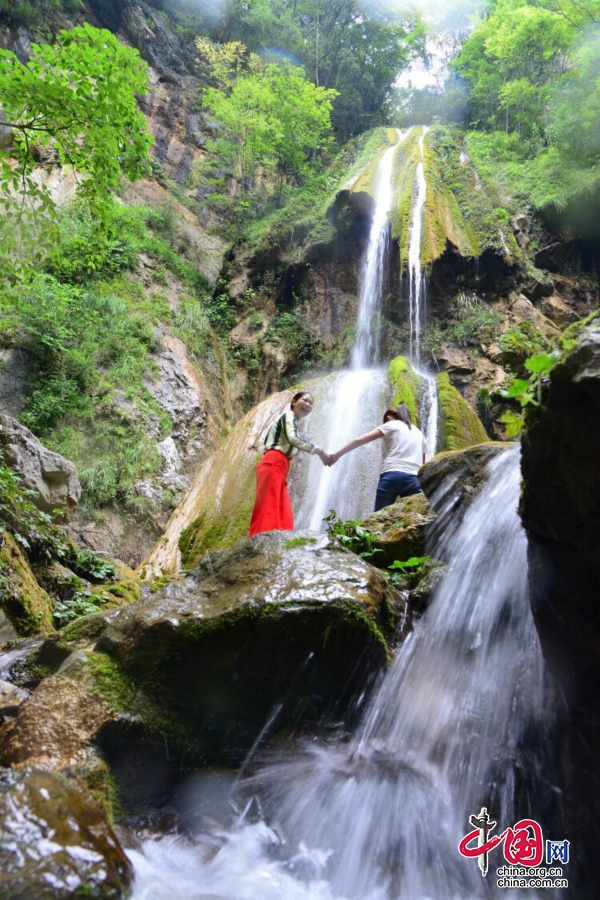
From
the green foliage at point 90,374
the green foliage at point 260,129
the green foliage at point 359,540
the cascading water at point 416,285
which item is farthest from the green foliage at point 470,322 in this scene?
the green foliage at point 260,129

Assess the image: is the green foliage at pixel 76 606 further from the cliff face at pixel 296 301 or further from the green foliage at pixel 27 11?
the green foliage at pixel 27 11

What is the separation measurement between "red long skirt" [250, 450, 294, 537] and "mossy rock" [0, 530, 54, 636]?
6.83 ft

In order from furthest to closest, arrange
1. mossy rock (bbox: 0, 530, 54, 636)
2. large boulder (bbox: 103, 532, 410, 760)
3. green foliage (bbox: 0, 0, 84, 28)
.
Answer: green foliage (bbox: 0, 0, 84, 28)
mossy rock (bbox: 0, 530, 54, 636)
large boulder (bbox: 103, 532, 410, 760)

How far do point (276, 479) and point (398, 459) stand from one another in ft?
4.46

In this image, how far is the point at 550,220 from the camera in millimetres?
14438

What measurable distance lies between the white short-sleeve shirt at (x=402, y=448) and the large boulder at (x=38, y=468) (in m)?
4.16

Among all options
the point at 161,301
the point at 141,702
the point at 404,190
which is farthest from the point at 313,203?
the point at 141,702

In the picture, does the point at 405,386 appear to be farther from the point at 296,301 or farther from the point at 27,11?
the point at 27,11

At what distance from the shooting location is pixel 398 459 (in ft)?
17.6

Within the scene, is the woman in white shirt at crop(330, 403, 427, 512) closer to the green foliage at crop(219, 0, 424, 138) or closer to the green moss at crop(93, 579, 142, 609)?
the green moss at crop(93, 579, 142, 609)

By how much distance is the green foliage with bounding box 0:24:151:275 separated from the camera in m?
4.57

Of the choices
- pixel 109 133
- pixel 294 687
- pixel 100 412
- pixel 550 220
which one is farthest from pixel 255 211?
pixel 294 687

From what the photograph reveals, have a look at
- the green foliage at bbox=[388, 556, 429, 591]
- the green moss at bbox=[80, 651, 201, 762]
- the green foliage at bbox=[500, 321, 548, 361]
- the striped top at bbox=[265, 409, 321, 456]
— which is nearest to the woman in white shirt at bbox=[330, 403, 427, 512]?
the striped top at bbox=[265, 409, 321, 456]

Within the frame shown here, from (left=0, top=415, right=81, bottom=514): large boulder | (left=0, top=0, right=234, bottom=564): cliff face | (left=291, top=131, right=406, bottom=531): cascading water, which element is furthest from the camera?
(left=0, top=0, right=234, bottom=564): cliff face
